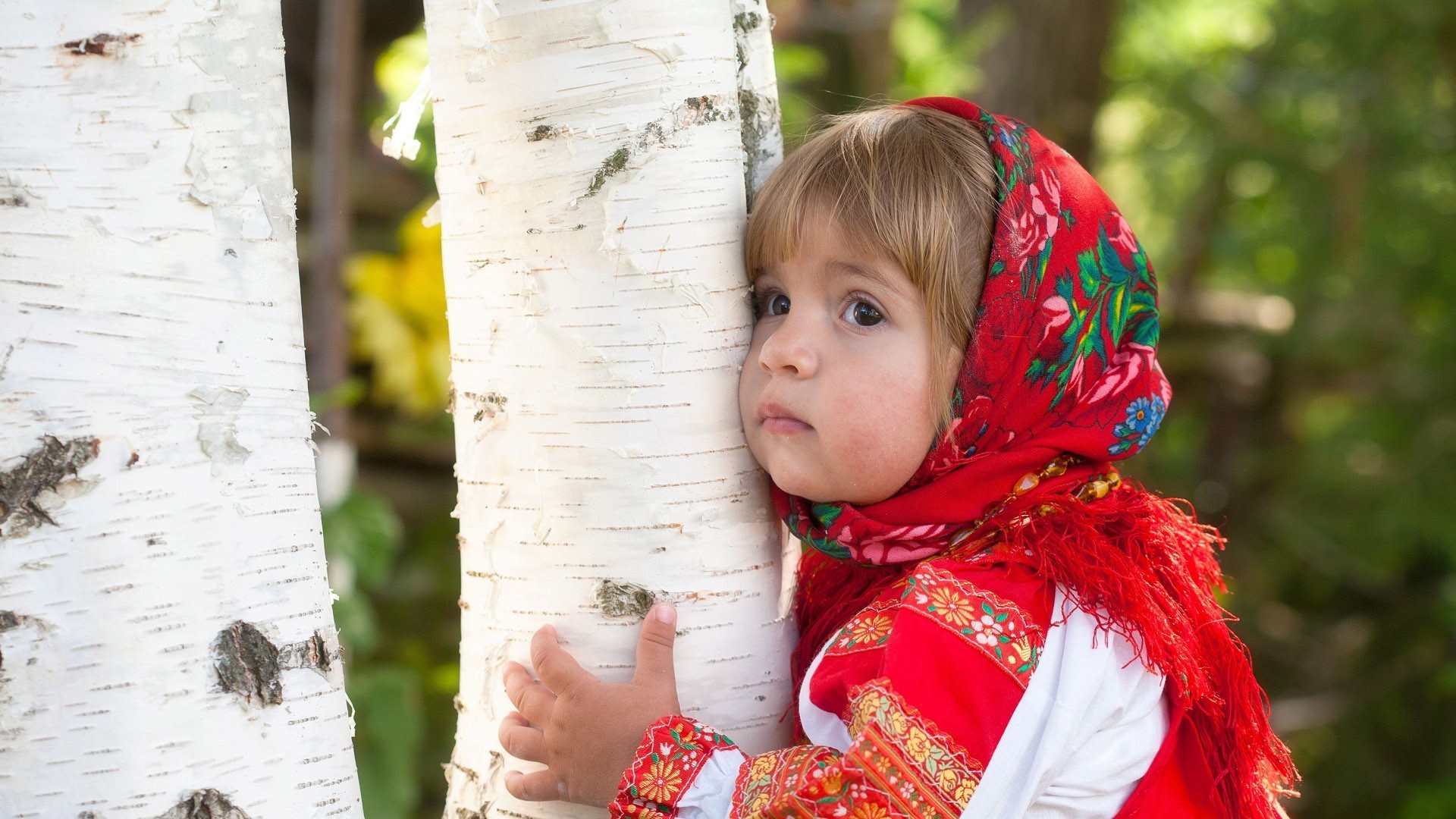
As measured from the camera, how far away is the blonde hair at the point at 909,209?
143 cm

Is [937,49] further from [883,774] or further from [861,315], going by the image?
[883,774]

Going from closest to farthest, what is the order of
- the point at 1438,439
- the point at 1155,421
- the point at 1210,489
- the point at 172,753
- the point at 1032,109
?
the point at 172,753, the point at 1155,421, the point at 1438,439, the point at 1032,109, the point at 1210,489

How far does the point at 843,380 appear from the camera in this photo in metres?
1.42

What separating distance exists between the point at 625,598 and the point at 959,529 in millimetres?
454

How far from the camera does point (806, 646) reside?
1.61m

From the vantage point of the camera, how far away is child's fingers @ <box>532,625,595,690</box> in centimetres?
139

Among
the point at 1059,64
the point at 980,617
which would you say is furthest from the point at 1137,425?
the point at 1059,64

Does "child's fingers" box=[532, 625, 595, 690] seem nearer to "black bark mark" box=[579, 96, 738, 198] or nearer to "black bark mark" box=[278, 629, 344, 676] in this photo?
"black bark mark" box=[278, 629, 344, 676]

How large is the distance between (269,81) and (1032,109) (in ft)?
14.9

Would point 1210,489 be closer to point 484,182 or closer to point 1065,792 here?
point 1065,792

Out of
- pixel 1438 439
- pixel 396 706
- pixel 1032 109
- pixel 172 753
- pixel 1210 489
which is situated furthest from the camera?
pixel 1210 489

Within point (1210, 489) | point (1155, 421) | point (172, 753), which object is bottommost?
point (1210, 489)

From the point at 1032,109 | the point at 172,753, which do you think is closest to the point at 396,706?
the point at 172,753

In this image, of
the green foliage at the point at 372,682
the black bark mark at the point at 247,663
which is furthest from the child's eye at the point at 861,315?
the green foliage at the point at 372,682
